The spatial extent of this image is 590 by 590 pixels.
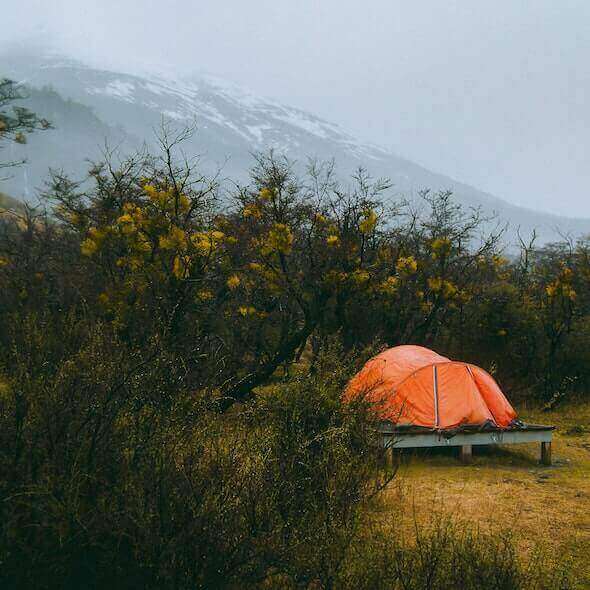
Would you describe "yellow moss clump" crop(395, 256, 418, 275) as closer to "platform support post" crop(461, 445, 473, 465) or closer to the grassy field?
the grassy field

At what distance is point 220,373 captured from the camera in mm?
9023

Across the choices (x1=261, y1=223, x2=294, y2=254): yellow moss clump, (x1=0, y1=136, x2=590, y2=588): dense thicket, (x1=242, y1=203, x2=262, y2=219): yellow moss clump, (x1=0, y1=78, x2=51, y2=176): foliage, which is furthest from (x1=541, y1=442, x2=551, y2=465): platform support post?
(x1=0, y1=78, x2=51, y2=176): foliage

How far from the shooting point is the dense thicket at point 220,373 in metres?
4.77

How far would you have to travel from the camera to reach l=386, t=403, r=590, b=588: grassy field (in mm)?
7328

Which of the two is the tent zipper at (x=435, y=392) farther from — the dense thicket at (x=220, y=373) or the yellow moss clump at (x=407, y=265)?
the yellow moss clump at (x=407, y=265)

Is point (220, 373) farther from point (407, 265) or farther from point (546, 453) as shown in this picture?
point (407, 265)

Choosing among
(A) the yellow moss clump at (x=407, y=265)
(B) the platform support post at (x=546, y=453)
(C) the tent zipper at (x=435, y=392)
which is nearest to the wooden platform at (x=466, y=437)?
(B) the platform support post at (x=546, y=453)

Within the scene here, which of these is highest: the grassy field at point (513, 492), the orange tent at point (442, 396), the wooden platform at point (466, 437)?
the orange tent at point (442, 396)

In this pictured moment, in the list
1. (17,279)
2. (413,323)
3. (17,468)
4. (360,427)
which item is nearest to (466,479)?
(360,427)

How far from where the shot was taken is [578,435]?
538 inches

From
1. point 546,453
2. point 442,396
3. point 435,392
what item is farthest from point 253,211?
point 546,453

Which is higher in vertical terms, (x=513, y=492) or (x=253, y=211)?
(x=253, y=211)

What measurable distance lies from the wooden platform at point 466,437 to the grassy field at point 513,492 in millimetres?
365

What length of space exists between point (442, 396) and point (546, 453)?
207 centimetres
